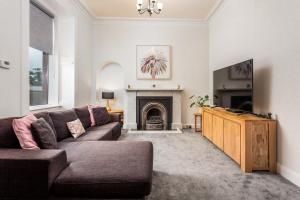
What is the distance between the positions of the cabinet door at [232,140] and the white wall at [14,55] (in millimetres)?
3106

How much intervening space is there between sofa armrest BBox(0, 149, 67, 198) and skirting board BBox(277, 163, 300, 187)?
262 cm

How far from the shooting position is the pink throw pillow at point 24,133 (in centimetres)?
207

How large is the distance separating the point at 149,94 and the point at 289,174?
13.4ft

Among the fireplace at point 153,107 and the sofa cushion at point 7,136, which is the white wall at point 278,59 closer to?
the fireplace at point 153,107

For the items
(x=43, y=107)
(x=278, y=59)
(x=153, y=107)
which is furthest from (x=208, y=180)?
(x=153, y=107)

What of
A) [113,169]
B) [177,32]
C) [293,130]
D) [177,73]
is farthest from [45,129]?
[177,32]


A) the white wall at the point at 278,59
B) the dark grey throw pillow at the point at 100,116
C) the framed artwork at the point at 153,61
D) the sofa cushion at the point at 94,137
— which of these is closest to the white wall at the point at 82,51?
the dark grey throw pillow at the point at 100,116

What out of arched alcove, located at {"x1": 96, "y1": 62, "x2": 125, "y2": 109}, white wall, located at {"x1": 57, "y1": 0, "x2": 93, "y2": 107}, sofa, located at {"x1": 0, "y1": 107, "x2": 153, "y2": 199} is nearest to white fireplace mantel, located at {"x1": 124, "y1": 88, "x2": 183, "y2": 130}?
arched alcove, located at {"x1": 96, "y1": 62, "x2": 125, "y2": 109}

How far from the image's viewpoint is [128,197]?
1.59 metres

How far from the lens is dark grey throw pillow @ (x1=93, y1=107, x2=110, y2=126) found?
14.3 ft

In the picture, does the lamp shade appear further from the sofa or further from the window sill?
the sofa

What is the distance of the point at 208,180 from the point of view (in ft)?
8.37

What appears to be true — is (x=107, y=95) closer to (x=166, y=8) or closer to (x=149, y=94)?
(x=149, y=94)

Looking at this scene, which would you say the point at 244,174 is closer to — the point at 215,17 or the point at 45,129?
the point at 45,129
